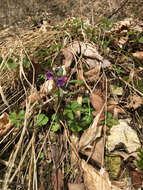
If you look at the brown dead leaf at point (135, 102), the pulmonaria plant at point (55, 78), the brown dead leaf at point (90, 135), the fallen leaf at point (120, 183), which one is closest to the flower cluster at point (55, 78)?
the pulmonaria plant at point (55, 78)

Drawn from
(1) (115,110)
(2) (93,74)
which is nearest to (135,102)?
(1) (115,110)

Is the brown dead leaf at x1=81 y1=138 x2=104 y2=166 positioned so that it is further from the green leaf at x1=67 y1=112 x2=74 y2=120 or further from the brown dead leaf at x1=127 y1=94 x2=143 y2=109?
the brown dead leaf at x1=127 y1=94 x2=143 y2=109

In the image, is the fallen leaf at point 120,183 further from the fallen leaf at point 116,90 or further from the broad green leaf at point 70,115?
the fallen leaf at point 116,90

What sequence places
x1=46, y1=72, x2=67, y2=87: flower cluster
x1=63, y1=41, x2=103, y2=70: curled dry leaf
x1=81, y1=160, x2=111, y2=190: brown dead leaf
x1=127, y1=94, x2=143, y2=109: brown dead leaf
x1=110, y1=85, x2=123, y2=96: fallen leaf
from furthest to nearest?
1. x1=63, y1=41, x2=103, y2=70: curled dry leaf
2. x1=110, y1=85, x2=123, y2=96: fallen leaf
3. x1=127, y1=94, x2=143, y2=109: brown dead leaf
4. x1=46, y1=72, x2=67, y2=87: flower cluster
5. x1=81, y1=160, x2=111, y2=190: brown dead leaf

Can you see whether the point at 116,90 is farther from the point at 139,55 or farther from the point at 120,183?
the point at 120,183

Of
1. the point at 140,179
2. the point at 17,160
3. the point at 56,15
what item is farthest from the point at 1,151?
the point at 56,15

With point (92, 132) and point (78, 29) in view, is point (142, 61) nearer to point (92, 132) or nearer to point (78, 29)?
point (78, 29)

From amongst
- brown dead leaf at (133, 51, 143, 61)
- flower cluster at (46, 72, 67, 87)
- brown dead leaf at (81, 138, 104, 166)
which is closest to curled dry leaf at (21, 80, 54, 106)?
flower cluster at (46, 72, 67, 87)
